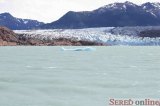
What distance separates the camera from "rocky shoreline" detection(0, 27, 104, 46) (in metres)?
170

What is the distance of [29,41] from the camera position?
597 ft

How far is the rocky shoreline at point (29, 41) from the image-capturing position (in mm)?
170225

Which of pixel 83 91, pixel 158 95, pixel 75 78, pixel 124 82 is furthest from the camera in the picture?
pixel 75 78

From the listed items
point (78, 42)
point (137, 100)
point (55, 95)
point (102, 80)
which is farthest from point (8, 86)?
point (78, 42)

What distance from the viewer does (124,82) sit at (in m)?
26.7

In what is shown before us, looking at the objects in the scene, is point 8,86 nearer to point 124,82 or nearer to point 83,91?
point 83,91

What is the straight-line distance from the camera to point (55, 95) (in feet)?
71.9

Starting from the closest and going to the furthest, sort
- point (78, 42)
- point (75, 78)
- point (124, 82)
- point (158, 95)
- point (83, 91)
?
1. point (158, 95)
2. point (83, 91)
3. point (124, 82)
4. point (75, 78)
5. point (78, 42)

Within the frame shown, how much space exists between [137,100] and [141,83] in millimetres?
6146

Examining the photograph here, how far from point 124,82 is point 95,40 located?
163 meters

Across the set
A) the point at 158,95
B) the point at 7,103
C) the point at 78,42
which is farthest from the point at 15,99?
the point at 78,42

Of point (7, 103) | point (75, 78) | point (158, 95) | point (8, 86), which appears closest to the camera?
point (7, 103)

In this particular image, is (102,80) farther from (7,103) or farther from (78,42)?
(78,42)

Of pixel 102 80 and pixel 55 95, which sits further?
pixel 102 80
